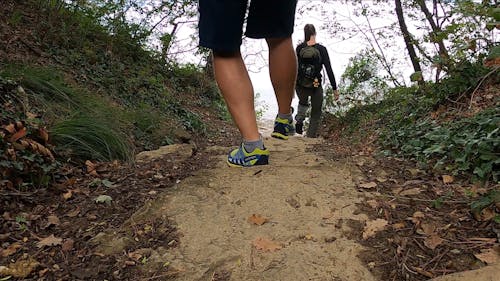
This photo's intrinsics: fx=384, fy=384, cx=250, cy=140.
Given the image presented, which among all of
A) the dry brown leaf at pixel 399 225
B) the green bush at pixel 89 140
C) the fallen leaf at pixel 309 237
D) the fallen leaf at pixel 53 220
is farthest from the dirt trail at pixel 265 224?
the green bush at pixel 89 140

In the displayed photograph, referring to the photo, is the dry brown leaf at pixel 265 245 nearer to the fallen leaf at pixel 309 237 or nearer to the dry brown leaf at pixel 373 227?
the fallen leaf at pixel 309 237

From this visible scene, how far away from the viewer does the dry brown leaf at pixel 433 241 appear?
1.45 m

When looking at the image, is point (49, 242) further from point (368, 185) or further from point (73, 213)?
point (368, 185)

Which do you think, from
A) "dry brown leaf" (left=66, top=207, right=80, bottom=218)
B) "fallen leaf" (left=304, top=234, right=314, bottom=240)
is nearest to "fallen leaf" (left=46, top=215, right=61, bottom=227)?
"dry brown leaf" (left=66, top=207, right=80, bottom=218)

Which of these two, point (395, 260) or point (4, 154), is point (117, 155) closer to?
point (4, 154)

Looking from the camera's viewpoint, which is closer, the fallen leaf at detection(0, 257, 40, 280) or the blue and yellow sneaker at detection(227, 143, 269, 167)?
the fallen leaf at detection(0, 257, 40, 280)

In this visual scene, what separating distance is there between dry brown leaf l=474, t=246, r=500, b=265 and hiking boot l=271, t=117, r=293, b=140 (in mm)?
1875

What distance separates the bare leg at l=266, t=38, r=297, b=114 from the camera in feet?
8.35

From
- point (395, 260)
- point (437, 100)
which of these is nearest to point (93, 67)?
point (437, 100)

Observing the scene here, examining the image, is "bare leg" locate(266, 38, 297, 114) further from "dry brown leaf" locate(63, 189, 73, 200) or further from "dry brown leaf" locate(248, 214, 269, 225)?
"dry brown leaf" locate(63, 189, 73, 200)

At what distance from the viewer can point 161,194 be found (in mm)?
2045

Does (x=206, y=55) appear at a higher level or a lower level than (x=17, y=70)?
higher

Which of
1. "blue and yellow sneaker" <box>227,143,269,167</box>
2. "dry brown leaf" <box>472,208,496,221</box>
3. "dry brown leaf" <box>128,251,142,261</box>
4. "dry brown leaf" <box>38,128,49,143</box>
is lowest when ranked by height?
"dry brown leaf" <box>128,251,142,261</box>

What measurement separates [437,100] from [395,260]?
2478mm
